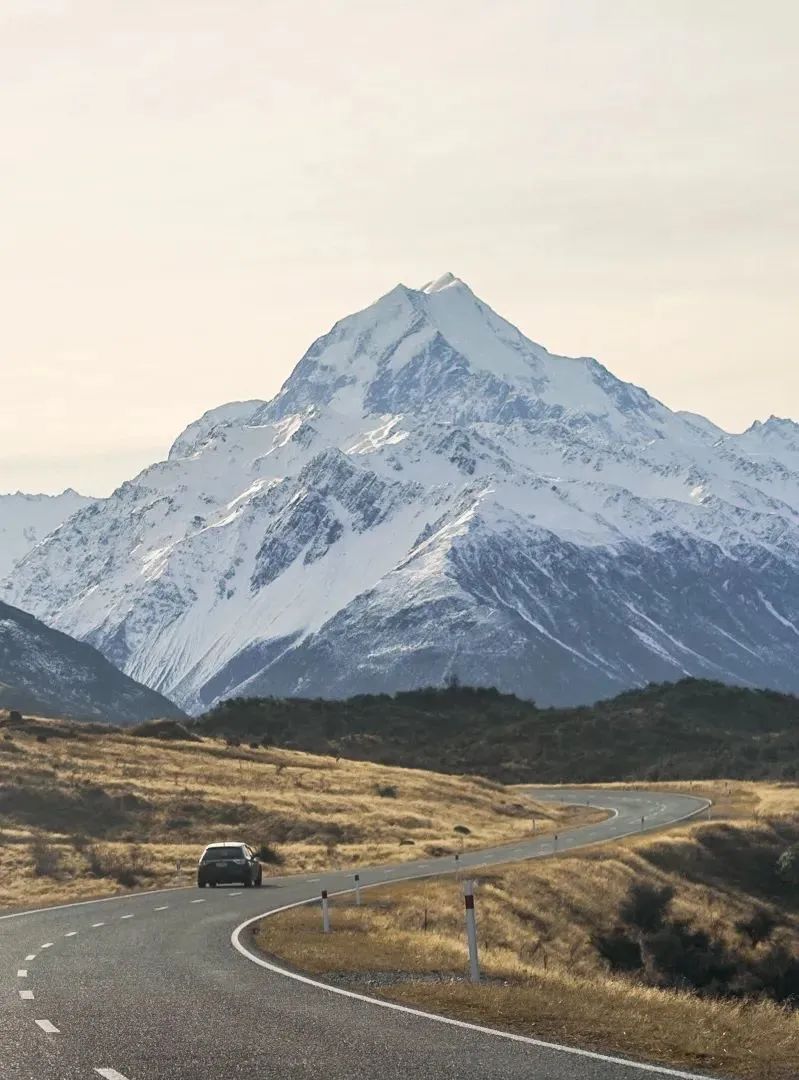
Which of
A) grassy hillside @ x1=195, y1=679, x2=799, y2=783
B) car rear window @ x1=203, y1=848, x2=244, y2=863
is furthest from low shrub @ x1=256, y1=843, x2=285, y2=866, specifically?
grassy hillside @ x1=195, y1=679, x2=799, y2=783

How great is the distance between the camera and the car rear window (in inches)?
2040

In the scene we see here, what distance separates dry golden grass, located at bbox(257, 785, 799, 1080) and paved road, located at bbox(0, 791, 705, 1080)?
1124 mm

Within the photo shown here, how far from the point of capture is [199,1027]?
18953 mm

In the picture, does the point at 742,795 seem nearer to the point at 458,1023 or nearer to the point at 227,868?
the point at 227,868

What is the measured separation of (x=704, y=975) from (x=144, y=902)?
16.4 metres

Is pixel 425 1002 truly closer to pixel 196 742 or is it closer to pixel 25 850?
pixel 25 850

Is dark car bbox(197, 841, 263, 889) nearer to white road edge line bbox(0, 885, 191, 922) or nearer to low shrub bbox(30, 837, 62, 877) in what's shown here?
white road edge line bbox(0, 885, 191, 922)

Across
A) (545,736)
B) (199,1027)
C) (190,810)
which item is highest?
(545,736)

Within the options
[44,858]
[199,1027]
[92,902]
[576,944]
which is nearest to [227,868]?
[92,902]

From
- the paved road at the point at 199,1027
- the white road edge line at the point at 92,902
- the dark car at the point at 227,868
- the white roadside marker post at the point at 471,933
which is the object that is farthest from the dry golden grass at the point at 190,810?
the white roadside marker post at the point at 471,933

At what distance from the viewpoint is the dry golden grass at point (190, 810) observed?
60500mm

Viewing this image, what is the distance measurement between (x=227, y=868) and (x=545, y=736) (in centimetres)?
12286

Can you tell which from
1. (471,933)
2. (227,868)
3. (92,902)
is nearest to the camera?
(471,933)

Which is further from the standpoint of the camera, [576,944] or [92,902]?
[576,944]
